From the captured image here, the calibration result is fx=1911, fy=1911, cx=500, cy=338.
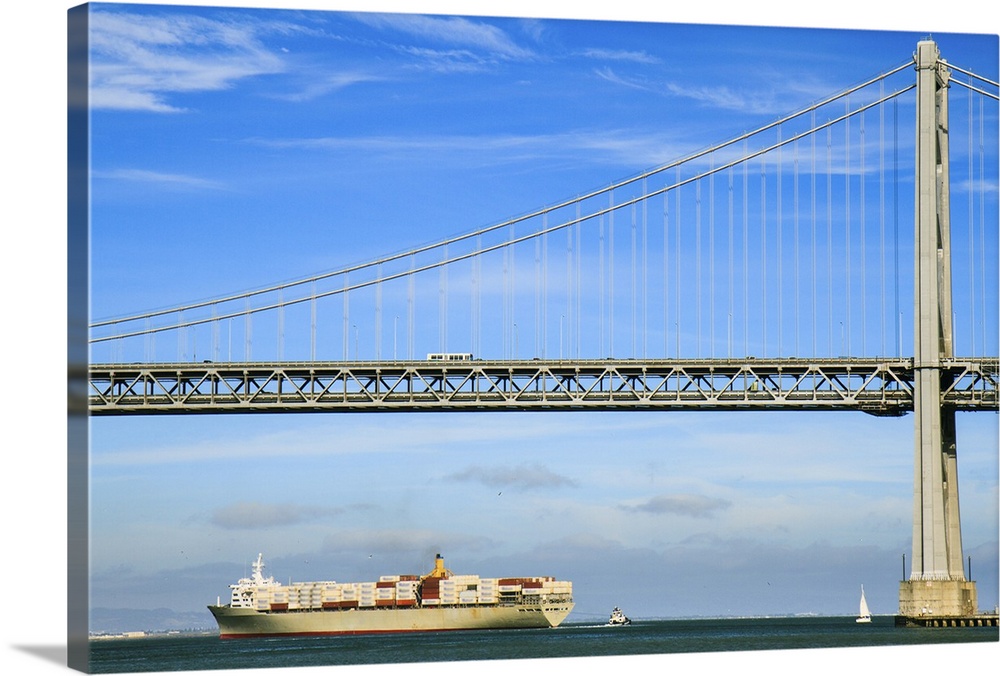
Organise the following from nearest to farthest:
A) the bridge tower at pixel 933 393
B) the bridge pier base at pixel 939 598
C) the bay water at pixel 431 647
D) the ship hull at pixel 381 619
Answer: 1. the bay water at pixel 431 647
2. the bridge pier base at pixel 939 598
3. the bridge tower at pixel 933 393
4. the ship hull at pixel 381 619

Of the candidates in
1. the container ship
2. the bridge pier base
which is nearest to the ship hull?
the container ship

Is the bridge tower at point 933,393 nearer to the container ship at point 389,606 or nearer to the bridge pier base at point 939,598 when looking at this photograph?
the bridge pier base at point 939,598

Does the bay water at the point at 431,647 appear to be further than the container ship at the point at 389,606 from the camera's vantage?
No

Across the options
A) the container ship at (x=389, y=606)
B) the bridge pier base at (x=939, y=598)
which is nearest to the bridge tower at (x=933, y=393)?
the bridge pier base at (x=939, y=598)

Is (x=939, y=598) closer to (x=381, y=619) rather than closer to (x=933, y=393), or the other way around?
(x=933, y=393)

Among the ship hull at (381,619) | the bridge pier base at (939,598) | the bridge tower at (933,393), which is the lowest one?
the ship hull at (381,619)

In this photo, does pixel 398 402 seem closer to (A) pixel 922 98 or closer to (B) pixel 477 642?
(B) pixel 477 642
